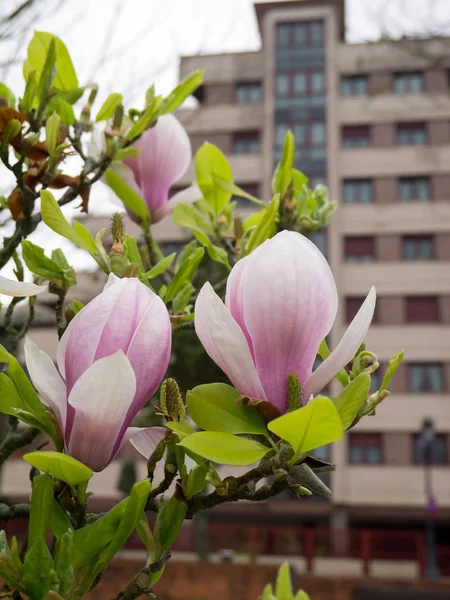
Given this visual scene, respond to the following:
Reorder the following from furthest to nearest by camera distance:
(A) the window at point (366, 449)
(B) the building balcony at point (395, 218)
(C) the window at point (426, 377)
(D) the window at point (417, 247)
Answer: (B) the building balcony at point (395, 218) < (D) the window at point (417, 247) < (C) the window at point (426, 377) < (A) the window at point (366, 449)

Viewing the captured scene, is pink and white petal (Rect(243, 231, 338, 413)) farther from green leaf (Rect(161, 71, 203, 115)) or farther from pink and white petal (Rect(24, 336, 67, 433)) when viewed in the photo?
green leaf (Rect(161, 71, 203, 115))

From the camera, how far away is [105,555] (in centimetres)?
51

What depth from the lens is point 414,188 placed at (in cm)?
1783

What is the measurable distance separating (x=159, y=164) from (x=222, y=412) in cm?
54

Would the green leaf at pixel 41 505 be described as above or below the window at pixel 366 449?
below

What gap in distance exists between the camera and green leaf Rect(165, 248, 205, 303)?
0.74 m

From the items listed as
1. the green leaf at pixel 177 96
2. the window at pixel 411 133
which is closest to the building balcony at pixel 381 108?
the window at pixel 411 133

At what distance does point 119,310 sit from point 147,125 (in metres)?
0.51

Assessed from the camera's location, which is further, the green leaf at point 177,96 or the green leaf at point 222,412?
the green leaf at point 177,96

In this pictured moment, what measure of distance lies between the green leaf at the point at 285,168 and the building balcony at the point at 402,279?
629 inches

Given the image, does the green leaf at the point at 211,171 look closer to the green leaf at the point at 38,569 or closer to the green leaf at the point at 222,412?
the green leaf at the point at 222,412

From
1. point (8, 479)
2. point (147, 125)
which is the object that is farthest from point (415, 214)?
point (147, 125)

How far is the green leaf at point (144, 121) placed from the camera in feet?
2.94

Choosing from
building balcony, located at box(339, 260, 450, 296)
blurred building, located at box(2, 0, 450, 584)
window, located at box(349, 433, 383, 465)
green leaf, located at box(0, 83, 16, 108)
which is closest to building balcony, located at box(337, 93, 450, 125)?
blurred building, located at box(2, 0, 450, 584)
